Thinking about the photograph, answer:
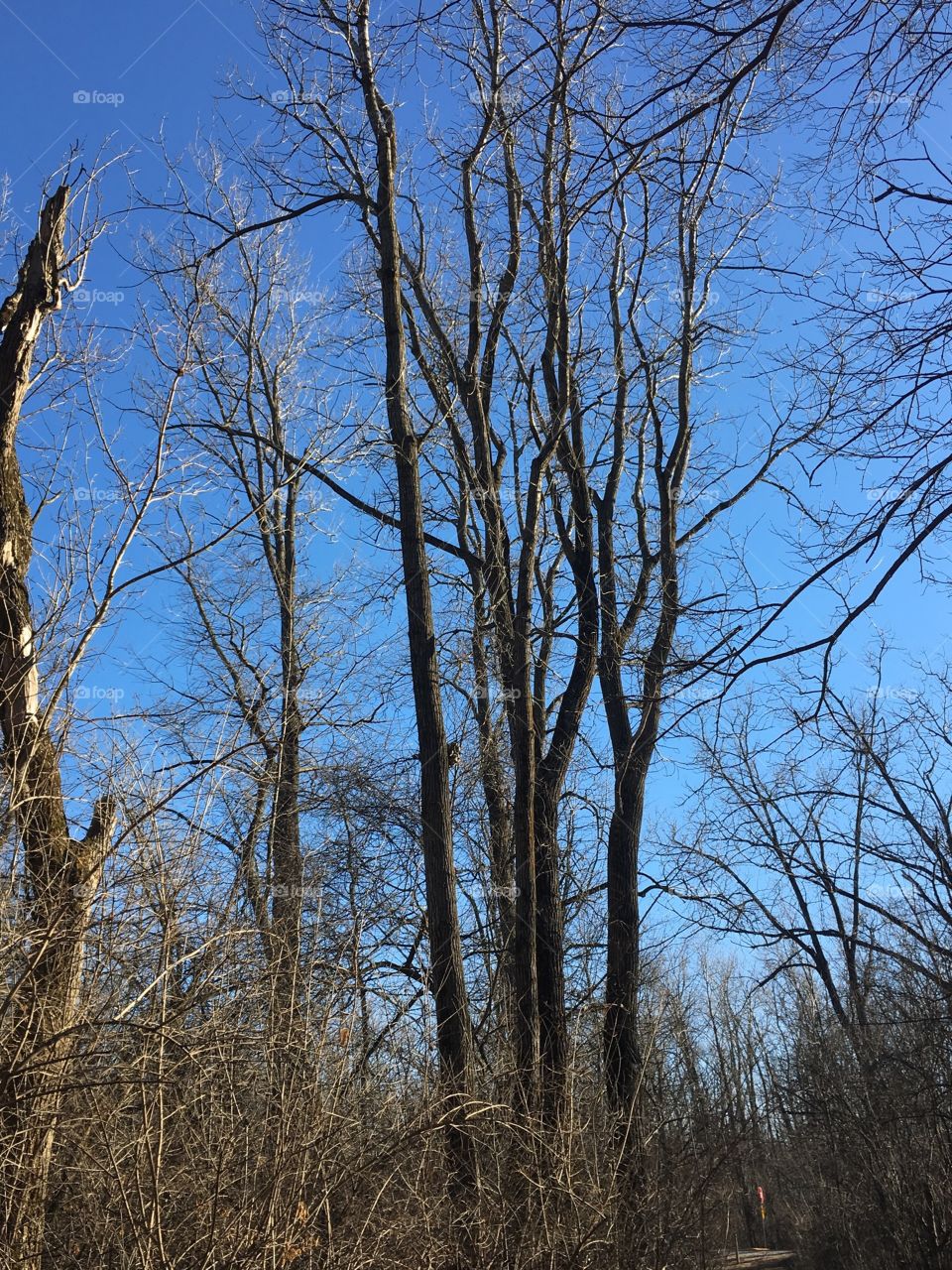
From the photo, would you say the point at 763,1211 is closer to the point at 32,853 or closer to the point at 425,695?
the point at 425,695

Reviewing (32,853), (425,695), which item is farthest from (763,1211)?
(32,853)

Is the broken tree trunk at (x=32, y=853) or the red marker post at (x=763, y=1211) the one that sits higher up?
the broken tree trunk at (x=32, y=853)

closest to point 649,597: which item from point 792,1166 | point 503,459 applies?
point 503,459

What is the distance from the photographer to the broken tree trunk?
426 cm

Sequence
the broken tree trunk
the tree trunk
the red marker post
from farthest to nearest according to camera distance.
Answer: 1. the red marker post
2. the tree trunk
3. the broken tree trunk

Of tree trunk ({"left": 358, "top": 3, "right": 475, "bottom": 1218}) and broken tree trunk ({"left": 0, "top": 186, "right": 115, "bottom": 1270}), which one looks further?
tree trunk ({"left": 358, "top": 3, "right": 475, "bottom": 1218})

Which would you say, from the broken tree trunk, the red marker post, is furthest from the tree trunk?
the red marker post

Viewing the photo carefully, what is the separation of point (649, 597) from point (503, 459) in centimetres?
313

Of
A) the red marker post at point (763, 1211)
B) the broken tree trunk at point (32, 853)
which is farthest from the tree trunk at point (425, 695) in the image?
the red marker post at point (763, 1211)

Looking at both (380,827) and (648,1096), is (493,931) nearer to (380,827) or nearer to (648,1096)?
(380,827)

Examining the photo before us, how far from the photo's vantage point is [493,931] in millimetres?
10570

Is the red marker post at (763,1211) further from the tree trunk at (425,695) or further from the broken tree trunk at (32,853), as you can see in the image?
the broken tree trunk at (32,853)

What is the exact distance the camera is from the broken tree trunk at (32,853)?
4262 millimetres

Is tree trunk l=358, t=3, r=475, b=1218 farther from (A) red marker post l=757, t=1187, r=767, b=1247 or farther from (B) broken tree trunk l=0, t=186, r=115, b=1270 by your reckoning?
(A) red marker post l=757, t=1187, r=767, b=1247
